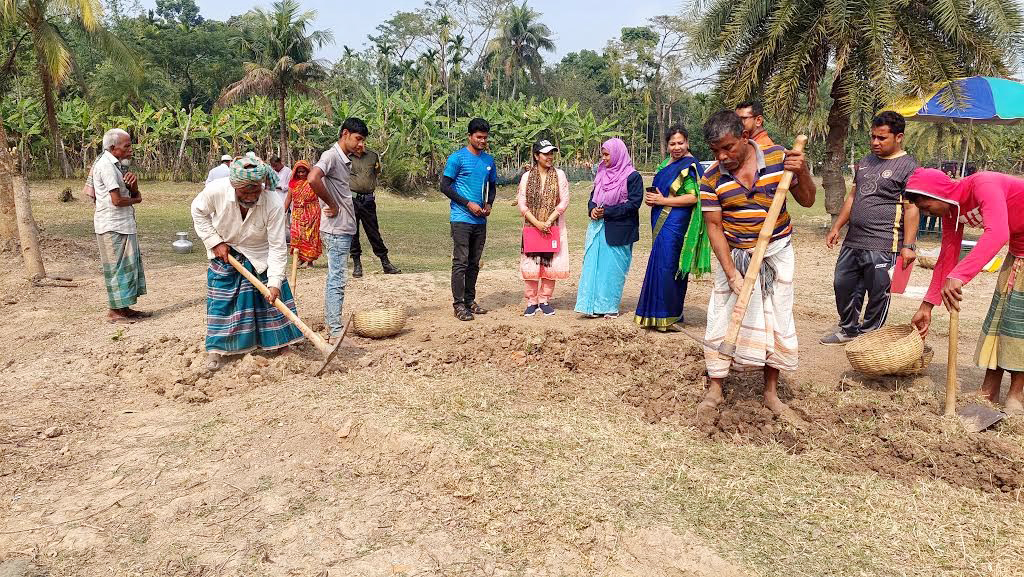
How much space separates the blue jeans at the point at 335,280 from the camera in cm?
526

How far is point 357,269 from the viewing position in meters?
8.33

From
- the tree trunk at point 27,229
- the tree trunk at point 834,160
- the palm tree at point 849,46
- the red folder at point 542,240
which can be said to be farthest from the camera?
the tree trunk at point 834,160

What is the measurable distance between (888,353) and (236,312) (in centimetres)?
423

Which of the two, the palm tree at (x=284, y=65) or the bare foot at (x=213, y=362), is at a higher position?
the palm tree at (x=284, y=65)

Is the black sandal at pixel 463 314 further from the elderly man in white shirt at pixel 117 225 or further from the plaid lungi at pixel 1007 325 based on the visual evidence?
the plaid lungi at pixel 1007 325

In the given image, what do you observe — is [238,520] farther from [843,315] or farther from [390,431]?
[843,315]

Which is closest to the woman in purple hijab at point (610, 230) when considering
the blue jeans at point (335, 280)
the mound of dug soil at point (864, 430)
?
the mound of dug soil at point (864, 430)

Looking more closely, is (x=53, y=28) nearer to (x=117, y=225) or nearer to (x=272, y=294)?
(x=117, y=225)

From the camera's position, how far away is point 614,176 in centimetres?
601

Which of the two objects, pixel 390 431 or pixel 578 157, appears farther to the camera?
pixel 578 157

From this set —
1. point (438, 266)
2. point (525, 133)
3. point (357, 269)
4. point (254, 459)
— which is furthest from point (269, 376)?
point (525, 133)

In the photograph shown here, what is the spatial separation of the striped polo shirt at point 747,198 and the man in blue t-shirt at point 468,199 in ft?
8.63

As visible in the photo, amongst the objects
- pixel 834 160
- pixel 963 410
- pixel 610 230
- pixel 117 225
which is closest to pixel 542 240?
pixel 610 230

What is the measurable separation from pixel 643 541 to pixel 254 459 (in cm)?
199
